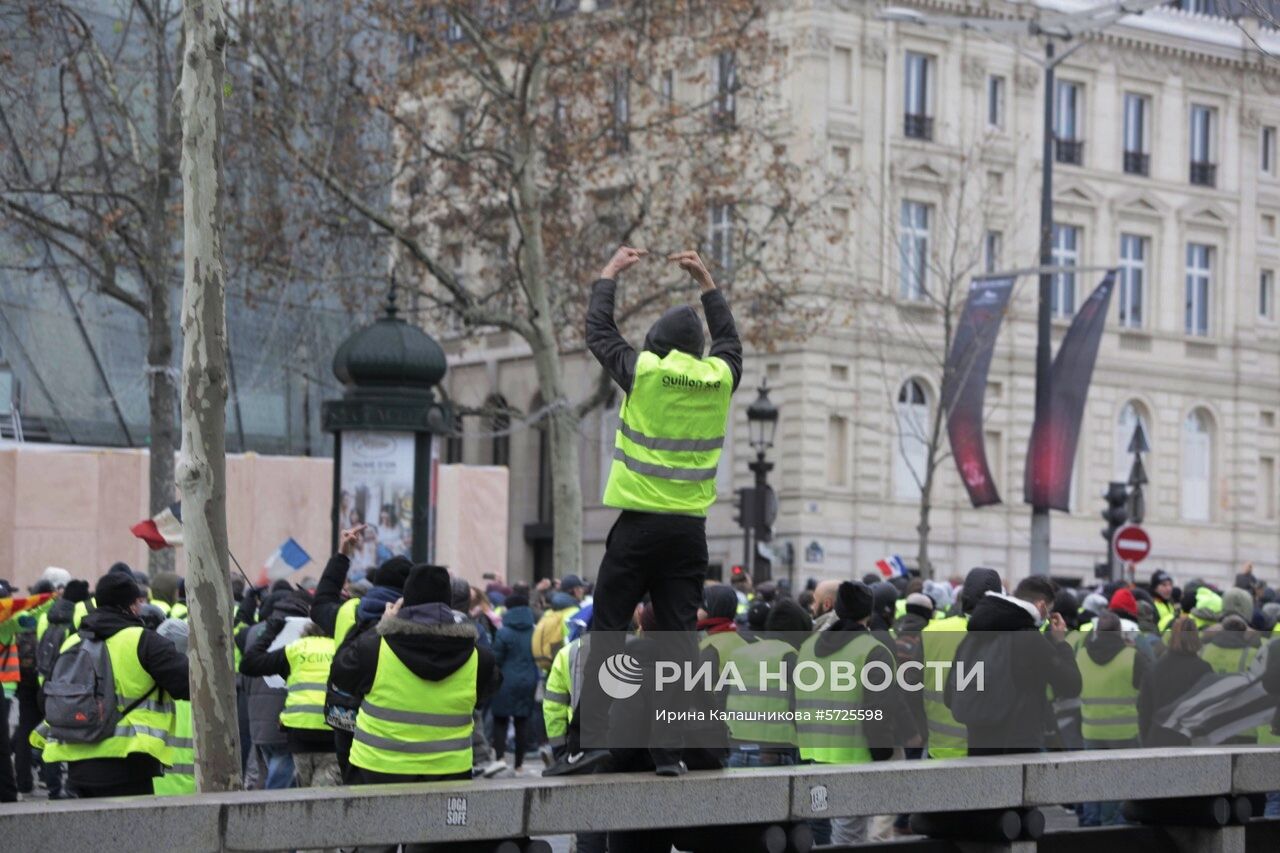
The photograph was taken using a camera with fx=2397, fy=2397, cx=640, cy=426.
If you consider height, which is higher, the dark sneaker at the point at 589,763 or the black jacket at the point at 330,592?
→ the black jacket at the point at 330,592

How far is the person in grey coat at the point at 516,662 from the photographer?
21438 mm

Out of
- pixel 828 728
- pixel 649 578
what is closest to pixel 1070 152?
pixel 828 728

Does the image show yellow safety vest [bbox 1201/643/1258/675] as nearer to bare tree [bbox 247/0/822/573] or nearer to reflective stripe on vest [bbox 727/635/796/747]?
reflective stripe on vest [bbox 727/635/796/747]

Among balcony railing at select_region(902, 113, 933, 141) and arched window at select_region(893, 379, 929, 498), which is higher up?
balcony railing at select_region(902, 113, 933, 141)

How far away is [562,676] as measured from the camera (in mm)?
12805

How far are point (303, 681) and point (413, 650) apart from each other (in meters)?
3.00

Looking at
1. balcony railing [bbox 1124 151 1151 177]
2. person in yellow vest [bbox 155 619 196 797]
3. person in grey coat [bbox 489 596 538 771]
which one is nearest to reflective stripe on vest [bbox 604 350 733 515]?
person in yellow vest [bbox 155 619 196 797]

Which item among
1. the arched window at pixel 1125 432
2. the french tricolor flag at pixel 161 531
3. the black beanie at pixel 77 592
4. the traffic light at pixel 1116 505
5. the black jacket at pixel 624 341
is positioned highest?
the arched window at pixel 1125 432

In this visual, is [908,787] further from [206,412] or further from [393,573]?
[206,412]

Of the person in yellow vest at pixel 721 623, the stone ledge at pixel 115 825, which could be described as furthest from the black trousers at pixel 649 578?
the person in yellow vest at pixel 721 623

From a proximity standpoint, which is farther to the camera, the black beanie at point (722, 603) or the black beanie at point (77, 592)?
the black beanie at point (77, 592)

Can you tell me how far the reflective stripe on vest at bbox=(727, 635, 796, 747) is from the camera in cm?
1298

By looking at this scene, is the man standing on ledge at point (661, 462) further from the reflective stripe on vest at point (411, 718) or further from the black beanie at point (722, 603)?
the black beanie at point (722, 603)

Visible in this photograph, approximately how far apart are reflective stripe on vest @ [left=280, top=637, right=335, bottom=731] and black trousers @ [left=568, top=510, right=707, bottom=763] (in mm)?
3342
